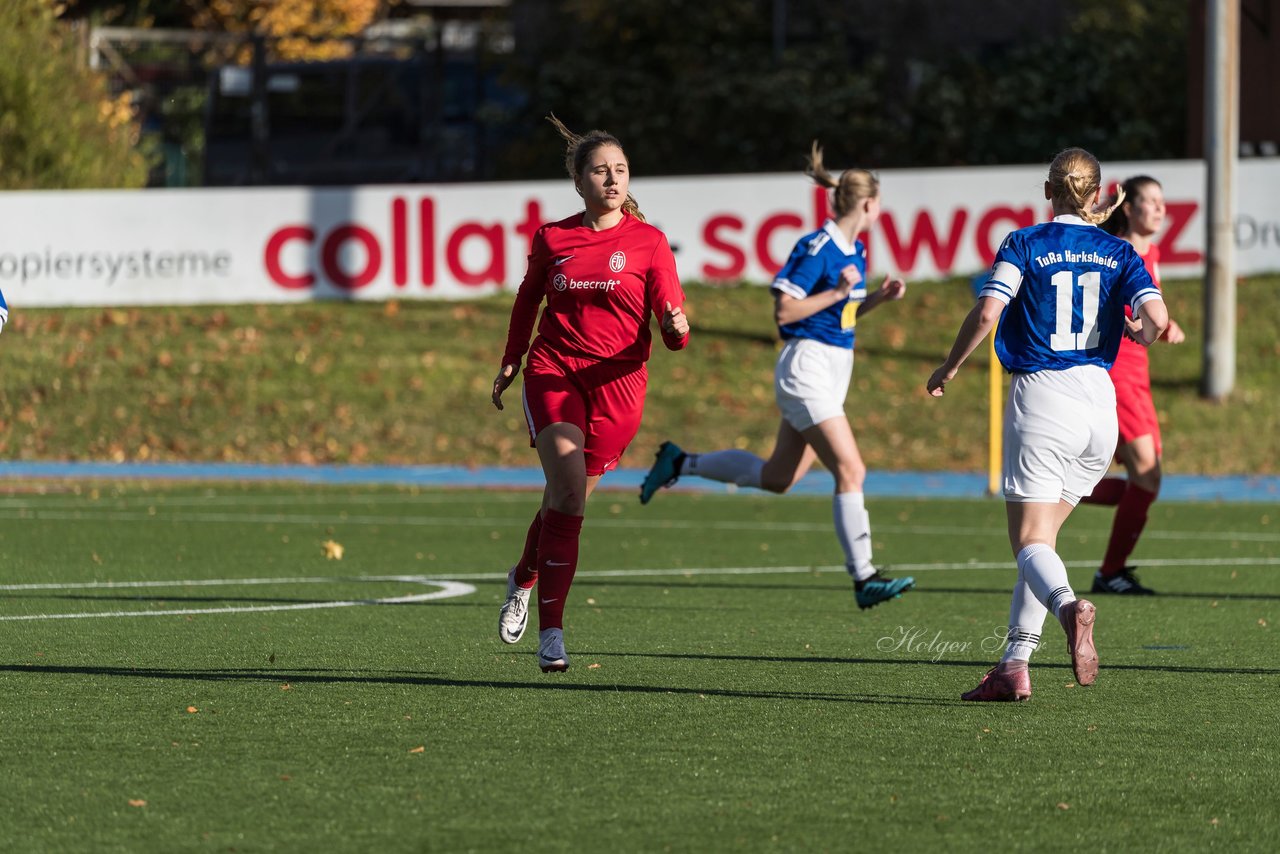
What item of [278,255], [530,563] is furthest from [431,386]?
[530,563]

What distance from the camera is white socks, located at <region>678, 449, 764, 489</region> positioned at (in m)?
11.3

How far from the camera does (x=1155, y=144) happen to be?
115ft

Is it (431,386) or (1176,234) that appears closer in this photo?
(431,386)

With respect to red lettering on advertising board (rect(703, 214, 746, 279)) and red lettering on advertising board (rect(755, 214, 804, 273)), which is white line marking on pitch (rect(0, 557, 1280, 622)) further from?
red lettering on advertising board (rect(703, 214, 746, 279))

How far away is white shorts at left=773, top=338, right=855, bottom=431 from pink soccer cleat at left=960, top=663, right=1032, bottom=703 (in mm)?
3325

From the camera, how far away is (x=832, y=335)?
10594mm

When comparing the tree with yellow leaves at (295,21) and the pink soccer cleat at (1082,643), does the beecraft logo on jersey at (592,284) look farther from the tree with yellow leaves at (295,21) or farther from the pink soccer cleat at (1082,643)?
the tree with yellow leaves at (295,21)

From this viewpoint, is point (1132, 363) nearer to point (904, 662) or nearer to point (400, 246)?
point (904, 662)

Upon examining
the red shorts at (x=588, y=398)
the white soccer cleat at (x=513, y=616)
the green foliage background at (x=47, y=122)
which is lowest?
the white soccer cleat at (x=513, y=616)

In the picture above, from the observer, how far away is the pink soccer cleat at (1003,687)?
7203 mm

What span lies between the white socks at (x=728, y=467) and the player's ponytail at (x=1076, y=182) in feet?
13.3

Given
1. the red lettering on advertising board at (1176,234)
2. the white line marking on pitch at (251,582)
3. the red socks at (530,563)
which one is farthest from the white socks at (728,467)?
the red lettering on advertising board at (1176,234)

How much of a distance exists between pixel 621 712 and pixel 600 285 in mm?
1637

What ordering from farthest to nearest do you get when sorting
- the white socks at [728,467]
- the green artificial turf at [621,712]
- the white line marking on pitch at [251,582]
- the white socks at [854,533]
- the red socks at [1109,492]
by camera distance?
the red socks at [1109,492] < the white socks at [728,467] < the white socks at [854,533] < the white line marking on pitch at [251,582] < the green artificial turf at [621,712]
